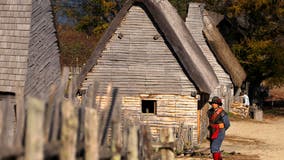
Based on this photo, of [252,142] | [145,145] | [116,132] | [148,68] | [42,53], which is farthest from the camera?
[252,142]

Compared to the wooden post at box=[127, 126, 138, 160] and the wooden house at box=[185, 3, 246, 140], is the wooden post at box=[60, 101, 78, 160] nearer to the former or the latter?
the wooden post at box=[127, 126, 138, 160]

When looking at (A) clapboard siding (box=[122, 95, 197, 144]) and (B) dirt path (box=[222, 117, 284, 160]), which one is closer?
(B) dirt path (box=[222, 117, 284, 160])

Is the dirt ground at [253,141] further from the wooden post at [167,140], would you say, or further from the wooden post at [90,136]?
the wooden post at [90,136]

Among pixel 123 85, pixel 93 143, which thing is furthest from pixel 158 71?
pixel 93 143

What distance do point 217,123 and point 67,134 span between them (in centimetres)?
1025

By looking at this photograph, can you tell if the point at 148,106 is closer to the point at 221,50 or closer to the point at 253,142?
the point at 253,142

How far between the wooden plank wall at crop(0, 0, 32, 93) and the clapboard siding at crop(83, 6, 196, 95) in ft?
27.8

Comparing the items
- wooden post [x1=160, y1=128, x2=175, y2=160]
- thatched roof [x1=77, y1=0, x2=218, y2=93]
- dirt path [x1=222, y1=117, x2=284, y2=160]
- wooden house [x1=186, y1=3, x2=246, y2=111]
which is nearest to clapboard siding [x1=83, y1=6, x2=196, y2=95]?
thatched roof [x1=77, y1=0, x2=218, y2=93]

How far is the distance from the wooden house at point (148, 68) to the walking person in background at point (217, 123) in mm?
6446

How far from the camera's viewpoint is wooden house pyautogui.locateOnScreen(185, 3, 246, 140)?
35000mm

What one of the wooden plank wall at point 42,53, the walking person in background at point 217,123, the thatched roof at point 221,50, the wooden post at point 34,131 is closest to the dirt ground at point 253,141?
the thatched roof at point 221,50

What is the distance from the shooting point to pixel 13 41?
14.4 meters

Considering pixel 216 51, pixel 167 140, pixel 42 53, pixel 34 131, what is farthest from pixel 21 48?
pixel 216 51

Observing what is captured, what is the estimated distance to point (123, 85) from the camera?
23.0 m
